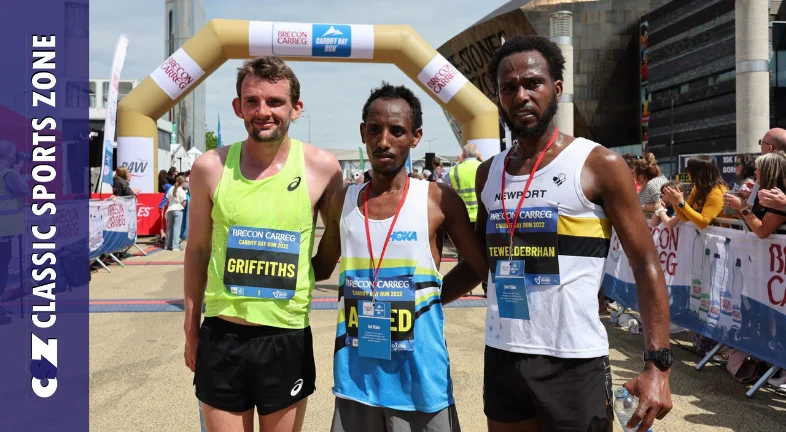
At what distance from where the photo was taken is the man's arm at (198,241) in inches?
104

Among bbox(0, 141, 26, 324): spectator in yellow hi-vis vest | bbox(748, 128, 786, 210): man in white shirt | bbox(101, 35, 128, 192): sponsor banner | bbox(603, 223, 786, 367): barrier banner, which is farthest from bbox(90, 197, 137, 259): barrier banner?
bbox(748, 128, 786, 210): man in white shirt

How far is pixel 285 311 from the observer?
253 centimetres

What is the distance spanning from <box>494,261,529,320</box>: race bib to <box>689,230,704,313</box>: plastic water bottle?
13.3 feet

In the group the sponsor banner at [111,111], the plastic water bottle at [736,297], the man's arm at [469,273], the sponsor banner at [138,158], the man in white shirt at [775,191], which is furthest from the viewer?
the sponsor banner at [138,158]

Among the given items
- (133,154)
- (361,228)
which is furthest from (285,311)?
(133,154)

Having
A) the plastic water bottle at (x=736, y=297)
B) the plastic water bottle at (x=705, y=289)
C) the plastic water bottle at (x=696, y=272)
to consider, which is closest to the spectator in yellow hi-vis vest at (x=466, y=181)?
the plastic water bottle at (x=696, y=272)

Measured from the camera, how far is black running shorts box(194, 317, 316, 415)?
8.20 feet

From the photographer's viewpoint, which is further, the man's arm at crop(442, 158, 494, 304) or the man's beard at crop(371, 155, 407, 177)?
the man's arm at crop(442, 158, 494, 304)

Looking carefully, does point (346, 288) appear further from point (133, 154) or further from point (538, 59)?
point (133, 154)

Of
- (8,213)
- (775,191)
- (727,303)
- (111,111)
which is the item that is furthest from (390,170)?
(111,111)

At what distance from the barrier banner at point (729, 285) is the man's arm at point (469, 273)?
195 centimetres

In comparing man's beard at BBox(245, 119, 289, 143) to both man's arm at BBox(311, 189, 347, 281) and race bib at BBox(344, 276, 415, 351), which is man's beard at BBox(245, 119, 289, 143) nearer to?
man's arm at BBox(311, 189, 347, 281)

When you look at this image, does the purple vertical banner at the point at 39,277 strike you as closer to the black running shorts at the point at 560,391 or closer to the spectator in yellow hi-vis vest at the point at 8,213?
the spectator in yellow hi-vis vest at the point at 8,213

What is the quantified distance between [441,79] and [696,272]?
9198 mm
